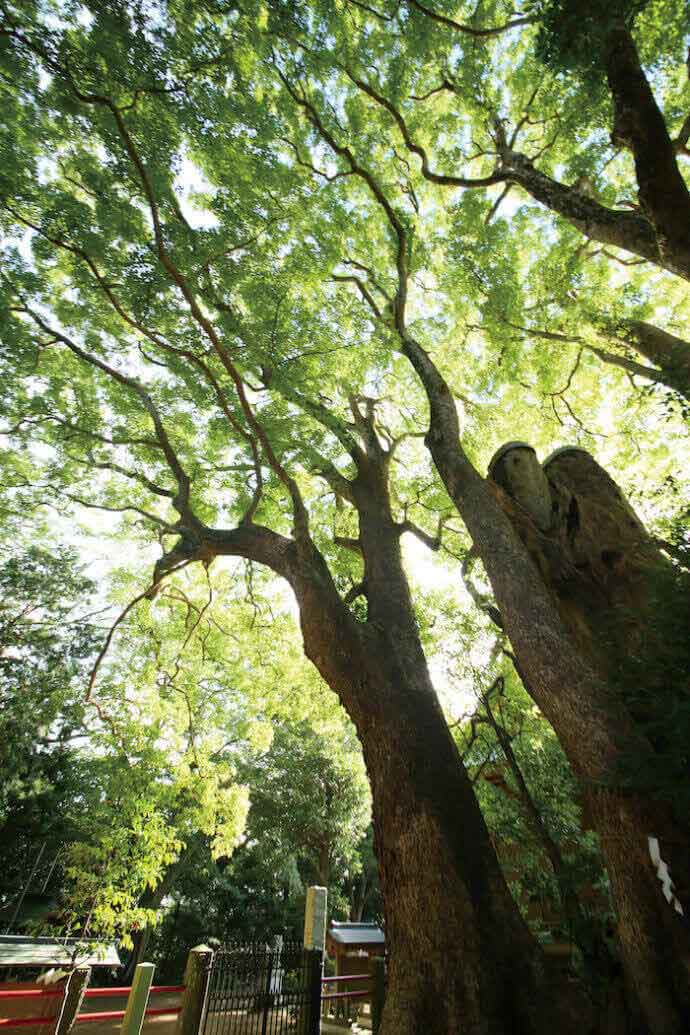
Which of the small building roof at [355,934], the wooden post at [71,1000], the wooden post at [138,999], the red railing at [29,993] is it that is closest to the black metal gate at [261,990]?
the wooden post at [138,999]

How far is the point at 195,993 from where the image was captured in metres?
4.66

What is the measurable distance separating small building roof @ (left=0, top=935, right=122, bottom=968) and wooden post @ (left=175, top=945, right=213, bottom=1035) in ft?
9.21

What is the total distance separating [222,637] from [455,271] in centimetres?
812

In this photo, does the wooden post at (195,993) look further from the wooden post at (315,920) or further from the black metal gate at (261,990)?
the wooden post at (315,920)

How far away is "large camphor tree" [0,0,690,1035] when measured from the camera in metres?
3.09

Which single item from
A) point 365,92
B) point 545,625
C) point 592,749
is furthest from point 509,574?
point 365,92

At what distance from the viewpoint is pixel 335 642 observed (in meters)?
4.40

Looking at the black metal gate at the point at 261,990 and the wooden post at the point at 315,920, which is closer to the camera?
the black metal gate at the point at 261,990

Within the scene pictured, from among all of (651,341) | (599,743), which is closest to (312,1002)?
(599,743)

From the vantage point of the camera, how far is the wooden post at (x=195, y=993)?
4500mm

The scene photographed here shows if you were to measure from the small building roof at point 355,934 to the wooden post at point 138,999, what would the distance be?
10735mm

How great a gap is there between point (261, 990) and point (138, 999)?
1315 millimetres

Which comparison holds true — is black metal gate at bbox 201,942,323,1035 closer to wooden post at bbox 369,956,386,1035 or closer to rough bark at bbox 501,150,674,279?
wooden post at bbox 369,956,386,1035

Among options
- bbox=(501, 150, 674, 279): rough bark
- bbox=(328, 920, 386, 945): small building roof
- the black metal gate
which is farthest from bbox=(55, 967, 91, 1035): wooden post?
bbox=(328, 920, 386, 945): small building roof
